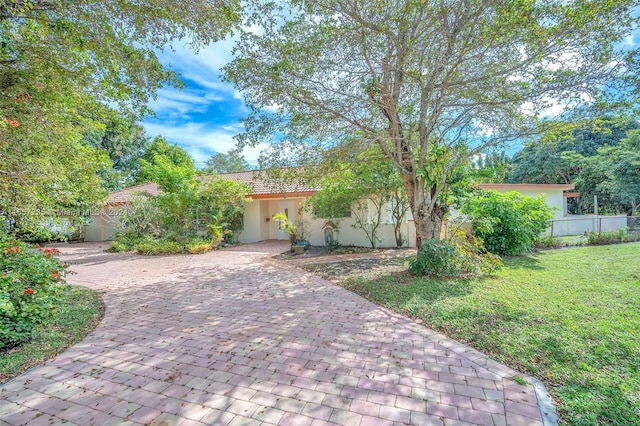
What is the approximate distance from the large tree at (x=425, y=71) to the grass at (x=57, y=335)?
16.8 ft

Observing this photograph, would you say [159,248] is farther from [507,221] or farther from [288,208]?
[507,221]

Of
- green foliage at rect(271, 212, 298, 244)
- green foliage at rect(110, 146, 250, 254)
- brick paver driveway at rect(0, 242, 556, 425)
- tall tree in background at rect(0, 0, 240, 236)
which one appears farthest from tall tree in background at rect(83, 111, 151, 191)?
brick paver driveway at rect(0, 242, 556, 425)

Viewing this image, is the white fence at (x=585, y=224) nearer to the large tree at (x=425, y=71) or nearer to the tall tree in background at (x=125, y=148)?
the large tree at (x=425, y=71)

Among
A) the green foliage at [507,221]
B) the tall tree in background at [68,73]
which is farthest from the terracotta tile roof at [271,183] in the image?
the green foliage at [507,221]

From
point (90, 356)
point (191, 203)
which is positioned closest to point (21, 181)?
point (90, 356)

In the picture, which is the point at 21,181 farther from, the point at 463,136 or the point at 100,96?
the point at 463,136

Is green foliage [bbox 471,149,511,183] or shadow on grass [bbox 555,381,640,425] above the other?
green foliage [bbox 471,149,511,183]

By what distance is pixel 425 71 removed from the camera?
756 cm

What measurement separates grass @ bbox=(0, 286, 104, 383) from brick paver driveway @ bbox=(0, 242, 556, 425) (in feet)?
0.60

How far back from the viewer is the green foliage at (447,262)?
710 centimetres

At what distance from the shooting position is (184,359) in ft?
11.6

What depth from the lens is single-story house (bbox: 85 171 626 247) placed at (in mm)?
13306

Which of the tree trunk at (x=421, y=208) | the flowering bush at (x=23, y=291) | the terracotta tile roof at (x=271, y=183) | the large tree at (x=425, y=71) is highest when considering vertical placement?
the large tree at (x=425, y=71)

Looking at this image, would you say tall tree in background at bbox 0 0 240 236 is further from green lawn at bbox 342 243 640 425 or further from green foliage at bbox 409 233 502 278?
green foliage at bbox 409 233 502 278
